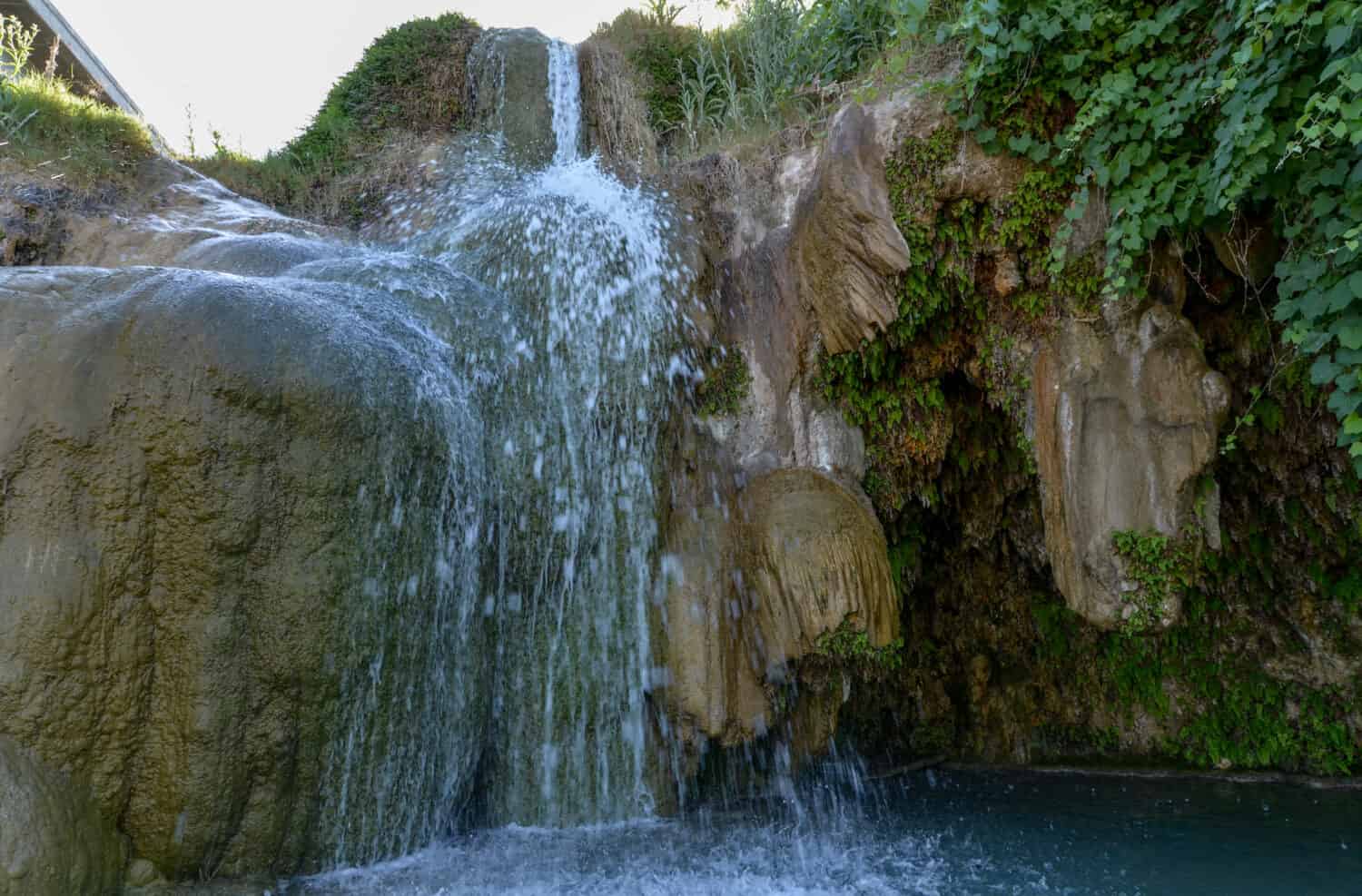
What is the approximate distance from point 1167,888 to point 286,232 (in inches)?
280

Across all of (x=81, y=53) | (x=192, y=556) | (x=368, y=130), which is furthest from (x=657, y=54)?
(x=81, y=53)

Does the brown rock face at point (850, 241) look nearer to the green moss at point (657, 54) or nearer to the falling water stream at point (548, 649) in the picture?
the falling water stream at point (548, 649)

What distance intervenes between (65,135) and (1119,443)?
28.4ft

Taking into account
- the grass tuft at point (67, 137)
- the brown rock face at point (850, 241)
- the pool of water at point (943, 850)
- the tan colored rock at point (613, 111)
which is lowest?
the pool of water at point (943, 850)

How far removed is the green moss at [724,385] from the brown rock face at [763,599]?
84 centimetres

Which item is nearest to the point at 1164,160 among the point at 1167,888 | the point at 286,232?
the point at 1167,888

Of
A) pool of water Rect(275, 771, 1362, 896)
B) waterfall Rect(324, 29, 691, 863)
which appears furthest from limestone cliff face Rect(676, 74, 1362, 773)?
pool of water Rect(275, 771, 1362, 896)

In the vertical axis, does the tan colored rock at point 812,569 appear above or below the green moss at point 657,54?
below

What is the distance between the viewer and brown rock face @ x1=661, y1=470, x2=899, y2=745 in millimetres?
5441

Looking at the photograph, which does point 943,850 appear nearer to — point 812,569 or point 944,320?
point 812,569

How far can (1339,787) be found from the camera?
21.0ft

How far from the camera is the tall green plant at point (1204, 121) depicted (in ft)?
13.6

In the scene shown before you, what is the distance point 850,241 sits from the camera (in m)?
5.70

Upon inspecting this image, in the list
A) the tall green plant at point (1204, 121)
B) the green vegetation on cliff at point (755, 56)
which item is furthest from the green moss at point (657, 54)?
the tall green plant at point (1204, 121)
